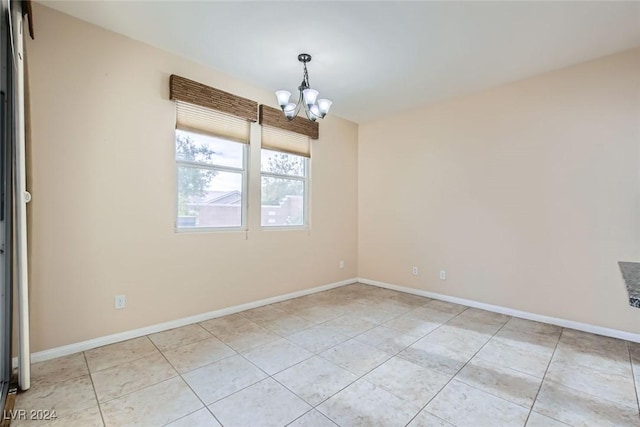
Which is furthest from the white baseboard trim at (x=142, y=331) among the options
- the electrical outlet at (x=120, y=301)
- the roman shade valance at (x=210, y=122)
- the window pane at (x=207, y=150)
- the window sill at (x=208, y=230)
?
the roman shade valance at (x=210, y=122)

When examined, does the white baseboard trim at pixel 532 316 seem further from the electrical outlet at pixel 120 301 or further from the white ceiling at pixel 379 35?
the electrical outlet at pixel 120 301

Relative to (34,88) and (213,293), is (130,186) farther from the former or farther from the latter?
(213,293)

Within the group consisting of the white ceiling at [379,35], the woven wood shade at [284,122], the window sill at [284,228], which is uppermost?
the white ceiling at [379,35]

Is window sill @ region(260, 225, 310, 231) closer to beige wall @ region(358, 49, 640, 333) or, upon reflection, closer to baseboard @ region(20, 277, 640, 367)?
baseboard @ region(20, 277, 640, 367)

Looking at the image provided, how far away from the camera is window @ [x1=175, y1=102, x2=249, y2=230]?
122 inches

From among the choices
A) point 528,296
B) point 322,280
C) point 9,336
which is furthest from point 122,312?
point 528,296

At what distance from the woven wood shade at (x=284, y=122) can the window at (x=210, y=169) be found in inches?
12.4

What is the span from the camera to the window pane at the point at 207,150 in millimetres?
3119

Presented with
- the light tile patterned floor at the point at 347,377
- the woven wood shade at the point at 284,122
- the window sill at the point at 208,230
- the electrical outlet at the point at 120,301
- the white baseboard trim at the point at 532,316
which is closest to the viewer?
the light tile patterned floor at the point at 347,377

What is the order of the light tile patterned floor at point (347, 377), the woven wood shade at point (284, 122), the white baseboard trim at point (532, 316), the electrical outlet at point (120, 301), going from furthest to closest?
the woven wood shade at point (284, 122), the white baseboard trim at point (532, 316), the electrical outlet at point (120, 301), the light tile patterned floor at point (347, 377)

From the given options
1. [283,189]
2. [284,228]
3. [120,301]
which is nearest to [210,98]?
[283,189]

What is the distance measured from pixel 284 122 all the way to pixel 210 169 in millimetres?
1231

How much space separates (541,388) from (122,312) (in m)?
3.42

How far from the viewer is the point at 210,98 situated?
3221 millimetres
